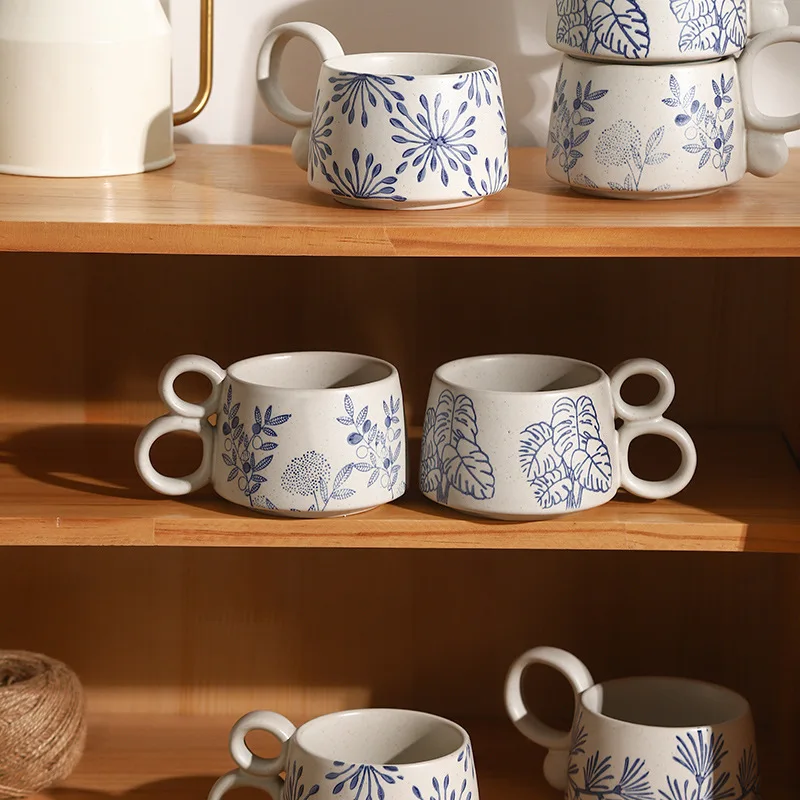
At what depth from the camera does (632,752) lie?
2.65 ft

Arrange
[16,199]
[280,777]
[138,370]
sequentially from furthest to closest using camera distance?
1. [138,370]
2. [280,777]
3. [16,199]

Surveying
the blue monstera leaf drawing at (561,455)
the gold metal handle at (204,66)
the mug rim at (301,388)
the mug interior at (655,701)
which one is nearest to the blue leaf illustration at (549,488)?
the blue monstera leaf drawing at (561,455)

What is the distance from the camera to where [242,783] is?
0.82 meters

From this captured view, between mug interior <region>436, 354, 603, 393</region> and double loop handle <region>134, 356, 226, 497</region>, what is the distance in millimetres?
143

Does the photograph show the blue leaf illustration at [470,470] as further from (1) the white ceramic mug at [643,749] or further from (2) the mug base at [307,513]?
(1) the white ceramic mug at [643,749]

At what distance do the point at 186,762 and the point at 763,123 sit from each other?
22.6 inches

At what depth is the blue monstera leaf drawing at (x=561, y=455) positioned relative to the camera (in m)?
0.73

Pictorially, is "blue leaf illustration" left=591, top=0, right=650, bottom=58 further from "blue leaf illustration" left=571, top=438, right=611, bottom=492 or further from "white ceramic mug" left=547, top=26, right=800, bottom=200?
"blue leaf illustration" left=571, top=438, right=611, bottom=492

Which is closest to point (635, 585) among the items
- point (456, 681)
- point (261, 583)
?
point (456, 681)

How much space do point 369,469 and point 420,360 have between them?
0.71 ft

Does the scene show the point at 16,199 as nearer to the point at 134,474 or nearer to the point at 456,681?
the point at 134,474

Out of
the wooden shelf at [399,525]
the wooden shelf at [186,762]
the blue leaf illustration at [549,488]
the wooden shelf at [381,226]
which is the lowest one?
the wooden shelf at [186,762]

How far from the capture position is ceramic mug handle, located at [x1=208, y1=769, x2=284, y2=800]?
0.82 m

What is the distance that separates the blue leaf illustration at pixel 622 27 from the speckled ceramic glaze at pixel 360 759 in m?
0.40
